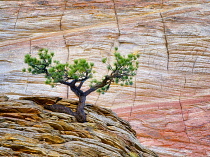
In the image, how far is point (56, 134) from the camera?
10.7 meters

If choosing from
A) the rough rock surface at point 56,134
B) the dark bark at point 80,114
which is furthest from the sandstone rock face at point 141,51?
the dark bark at point 80,114

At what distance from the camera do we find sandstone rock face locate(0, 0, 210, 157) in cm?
2078

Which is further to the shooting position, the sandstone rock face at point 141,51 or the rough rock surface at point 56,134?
the sandstone rock face at point 141,51

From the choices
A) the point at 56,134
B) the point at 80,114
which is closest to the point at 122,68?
the point at 80,114

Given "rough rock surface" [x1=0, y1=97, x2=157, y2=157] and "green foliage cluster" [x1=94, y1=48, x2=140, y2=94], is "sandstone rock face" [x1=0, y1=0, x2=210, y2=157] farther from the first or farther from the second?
"green foliage cluster" [x1=94, y1=48, x2=140, y2=94]

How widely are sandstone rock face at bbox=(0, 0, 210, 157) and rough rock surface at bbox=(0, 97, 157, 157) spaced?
6.50 m

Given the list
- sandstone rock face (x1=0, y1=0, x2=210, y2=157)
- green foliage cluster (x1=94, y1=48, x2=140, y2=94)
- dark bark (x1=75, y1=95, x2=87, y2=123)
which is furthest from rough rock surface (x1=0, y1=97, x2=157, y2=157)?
sandstone rock face (x1=0, y1=0, x2=210, y2=157)

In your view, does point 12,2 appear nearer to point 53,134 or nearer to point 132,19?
point 132,19

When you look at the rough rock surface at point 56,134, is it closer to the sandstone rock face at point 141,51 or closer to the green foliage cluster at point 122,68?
the green foliage cluster at point 122,68

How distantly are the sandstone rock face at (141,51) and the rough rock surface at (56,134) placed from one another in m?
6.50

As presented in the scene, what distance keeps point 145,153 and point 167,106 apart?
29.2 feet

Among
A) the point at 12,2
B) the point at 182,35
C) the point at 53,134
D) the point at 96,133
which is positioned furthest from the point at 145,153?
the point at 12,2

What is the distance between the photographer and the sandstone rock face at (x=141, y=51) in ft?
68.2

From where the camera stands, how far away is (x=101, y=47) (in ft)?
80.6
